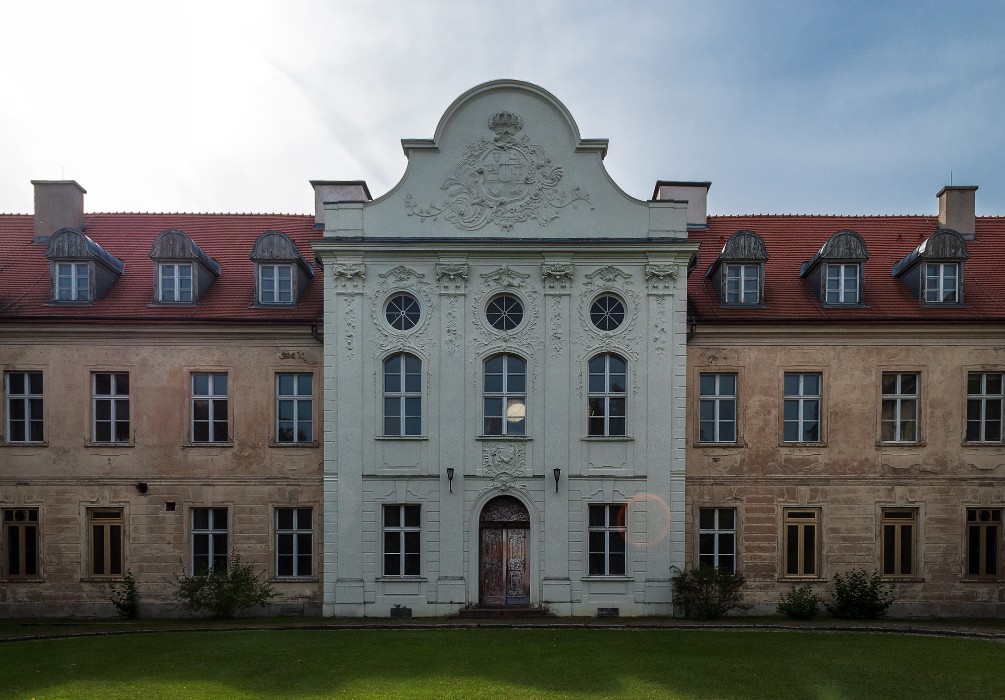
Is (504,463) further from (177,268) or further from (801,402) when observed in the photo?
(177,268)

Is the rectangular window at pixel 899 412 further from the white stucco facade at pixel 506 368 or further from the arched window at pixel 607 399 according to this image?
the arched window at pixel 607 399

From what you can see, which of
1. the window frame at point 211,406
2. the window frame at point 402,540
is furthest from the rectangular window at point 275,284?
the window frame at point 402,540

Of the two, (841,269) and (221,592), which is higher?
(841,269)

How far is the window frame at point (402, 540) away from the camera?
58.6 feet

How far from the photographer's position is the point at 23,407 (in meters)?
19.0

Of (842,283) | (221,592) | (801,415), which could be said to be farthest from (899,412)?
(221,592)

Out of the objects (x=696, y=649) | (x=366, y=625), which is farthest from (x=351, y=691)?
(x=696, y=649)

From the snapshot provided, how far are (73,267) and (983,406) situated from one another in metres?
24.5

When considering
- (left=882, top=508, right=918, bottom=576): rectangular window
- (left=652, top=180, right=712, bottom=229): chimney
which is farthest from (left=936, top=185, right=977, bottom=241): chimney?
(left=882, top=508, right=918, bottom=576): rectangular window

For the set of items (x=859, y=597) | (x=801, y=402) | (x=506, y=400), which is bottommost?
(x=859, y=597)

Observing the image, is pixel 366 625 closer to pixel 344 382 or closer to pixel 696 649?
pixel 344 382

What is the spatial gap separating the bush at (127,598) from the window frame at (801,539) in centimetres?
1670

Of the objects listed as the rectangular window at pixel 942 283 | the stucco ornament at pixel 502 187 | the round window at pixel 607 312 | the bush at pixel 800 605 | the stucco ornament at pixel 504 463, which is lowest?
the bush at pixel 800 605

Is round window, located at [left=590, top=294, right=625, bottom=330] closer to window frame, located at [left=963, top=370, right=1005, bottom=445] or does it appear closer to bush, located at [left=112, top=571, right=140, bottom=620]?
window frame, located at [left=963, top=370, right=1005, bottom=445]
